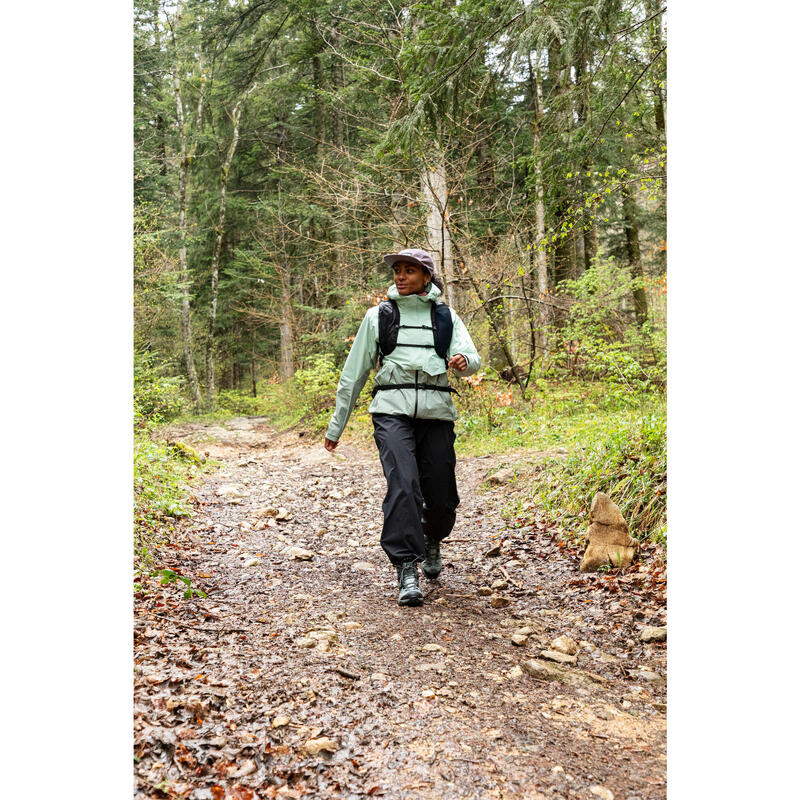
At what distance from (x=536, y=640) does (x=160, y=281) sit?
14087 mm

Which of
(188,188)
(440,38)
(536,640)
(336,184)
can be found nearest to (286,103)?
(188,188)

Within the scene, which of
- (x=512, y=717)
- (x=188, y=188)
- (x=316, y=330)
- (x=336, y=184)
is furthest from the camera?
(x=188, y=188)

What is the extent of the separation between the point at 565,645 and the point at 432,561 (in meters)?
1.41

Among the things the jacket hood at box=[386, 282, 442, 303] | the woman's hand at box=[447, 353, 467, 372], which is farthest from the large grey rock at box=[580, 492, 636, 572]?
the jacket hood at box=[386, 282, 442, 303]

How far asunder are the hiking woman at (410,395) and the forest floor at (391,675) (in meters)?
0.53

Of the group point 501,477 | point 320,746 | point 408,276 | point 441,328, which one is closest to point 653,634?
point 320,746

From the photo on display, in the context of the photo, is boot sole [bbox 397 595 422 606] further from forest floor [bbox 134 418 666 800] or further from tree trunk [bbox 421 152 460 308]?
tree trunk [bbox 421 152 460 308]

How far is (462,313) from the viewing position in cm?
1151

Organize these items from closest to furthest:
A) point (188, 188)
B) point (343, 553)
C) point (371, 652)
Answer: point (371, 652)
point (343, 553)
point (188, 188)

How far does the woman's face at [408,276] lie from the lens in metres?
4.22

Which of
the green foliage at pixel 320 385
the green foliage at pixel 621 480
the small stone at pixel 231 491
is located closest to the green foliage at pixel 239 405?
the green foliage at pixel 320 385

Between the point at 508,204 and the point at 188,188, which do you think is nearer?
the point at 508,204

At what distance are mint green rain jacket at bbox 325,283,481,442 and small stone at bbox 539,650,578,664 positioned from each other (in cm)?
164

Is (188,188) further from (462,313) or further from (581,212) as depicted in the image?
(581,212)
